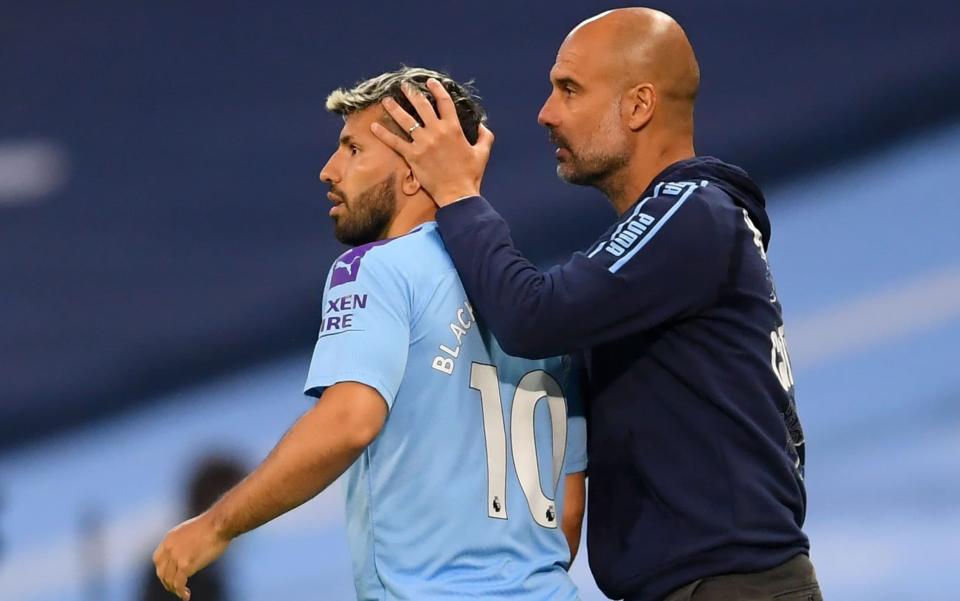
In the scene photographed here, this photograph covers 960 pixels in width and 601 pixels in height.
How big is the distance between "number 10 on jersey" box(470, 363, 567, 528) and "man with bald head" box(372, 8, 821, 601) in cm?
7

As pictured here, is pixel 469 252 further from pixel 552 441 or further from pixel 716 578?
pixel 716 578

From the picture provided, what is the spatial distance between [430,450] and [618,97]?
2.19ft

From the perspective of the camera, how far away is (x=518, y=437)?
1897 mm

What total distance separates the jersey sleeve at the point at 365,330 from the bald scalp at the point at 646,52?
0.56m


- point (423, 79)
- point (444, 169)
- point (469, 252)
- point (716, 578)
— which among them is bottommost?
point (716, 578)

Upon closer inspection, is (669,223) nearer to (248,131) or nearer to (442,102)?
(442,102)

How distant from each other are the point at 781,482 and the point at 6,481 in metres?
1.98

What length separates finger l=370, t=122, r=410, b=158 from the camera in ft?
6.51

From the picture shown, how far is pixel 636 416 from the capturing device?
6.33ft

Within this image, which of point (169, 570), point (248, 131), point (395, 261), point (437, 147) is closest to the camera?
point (169, 570)

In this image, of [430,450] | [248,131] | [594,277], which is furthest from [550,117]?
[248,131]

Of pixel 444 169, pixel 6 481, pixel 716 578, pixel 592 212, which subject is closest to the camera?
pixel 716 578

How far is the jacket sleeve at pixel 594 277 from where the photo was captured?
185cm

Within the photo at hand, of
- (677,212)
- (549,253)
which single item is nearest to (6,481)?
(549,253)
